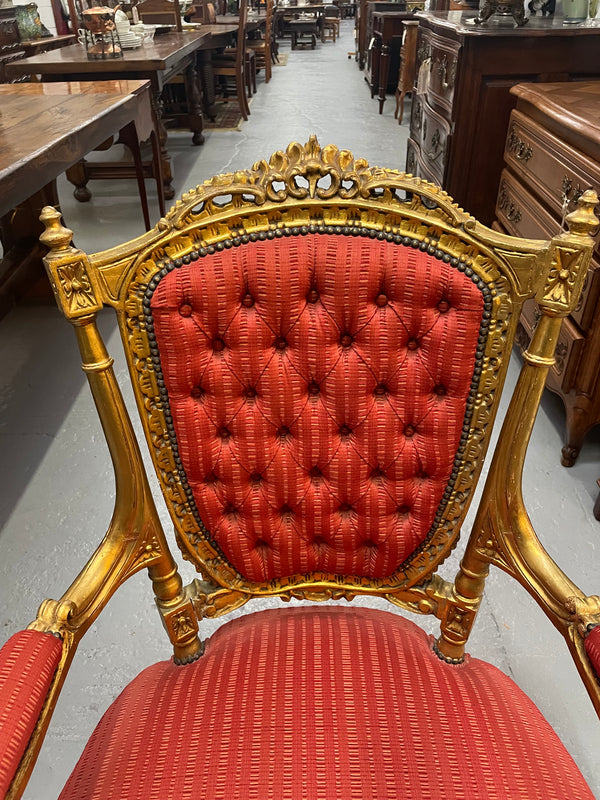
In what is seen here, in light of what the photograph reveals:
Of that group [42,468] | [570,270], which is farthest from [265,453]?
[42,468]

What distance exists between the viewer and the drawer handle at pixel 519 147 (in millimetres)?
2178

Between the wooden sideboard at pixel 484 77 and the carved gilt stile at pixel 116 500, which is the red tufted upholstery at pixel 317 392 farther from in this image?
the wooden sideboard at pixel 484 77

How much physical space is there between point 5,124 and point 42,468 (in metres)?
1.16

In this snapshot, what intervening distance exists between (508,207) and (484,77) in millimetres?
565

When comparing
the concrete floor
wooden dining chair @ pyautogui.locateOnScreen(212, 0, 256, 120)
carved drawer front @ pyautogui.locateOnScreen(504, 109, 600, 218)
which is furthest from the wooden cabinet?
wooden dining chair @ pyautogui.locateOnScreen(212, 0, 256, 120)

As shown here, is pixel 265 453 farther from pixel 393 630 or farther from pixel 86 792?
pixel 86 792

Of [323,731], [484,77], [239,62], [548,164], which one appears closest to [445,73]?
[484,77]

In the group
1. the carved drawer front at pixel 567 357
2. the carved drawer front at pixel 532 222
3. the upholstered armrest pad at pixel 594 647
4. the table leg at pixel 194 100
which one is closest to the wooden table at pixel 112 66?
the table leg at pixel 194 100

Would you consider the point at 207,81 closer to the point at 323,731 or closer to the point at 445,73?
the point at 445,73

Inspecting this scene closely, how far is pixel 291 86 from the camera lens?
8656 mm

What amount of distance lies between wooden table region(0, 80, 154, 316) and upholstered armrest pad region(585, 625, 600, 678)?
5.04ft

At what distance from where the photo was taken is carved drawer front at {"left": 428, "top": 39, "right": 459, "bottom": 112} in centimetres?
258

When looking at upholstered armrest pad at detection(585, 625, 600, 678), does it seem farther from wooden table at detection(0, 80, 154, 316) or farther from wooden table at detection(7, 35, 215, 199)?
wooden table at detection(7, 35, 215, 199)

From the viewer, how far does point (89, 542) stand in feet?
5.62
